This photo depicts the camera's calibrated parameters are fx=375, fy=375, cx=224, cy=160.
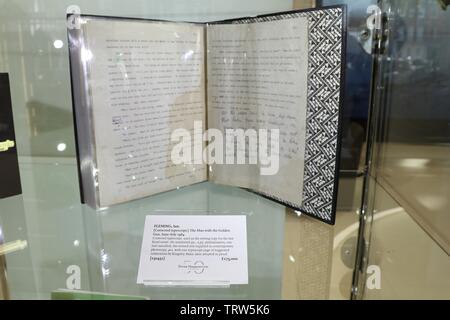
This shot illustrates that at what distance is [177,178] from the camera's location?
739 mm

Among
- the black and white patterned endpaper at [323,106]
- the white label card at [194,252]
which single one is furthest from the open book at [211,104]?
the white label card at [194,252]

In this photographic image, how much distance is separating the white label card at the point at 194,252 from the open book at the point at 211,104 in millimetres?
119

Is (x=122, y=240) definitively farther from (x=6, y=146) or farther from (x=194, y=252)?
(x=6, y=146)

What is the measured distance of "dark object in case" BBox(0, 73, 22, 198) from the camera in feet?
2.24

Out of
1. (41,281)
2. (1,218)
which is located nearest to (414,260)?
(41,281)

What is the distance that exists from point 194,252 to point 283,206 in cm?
22

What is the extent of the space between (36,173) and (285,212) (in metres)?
0.52

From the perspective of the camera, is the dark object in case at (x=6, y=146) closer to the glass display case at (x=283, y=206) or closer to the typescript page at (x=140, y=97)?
the glass display case at (x=283, y=206)

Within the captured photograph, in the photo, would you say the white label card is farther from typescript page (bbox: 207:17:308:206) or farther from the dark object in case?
the dark object in case

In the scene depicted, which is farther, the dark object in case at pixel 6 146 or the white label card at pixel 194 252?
the dark object in case at pixel 6 146

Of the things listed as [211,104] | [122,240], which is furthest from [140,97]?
[122,240]

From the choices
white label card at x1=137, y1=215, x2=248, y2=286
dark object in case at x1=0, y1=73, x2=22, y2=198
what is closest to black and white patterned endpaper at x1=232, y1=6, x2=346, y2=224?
white label card at x1=137, y1=215, x2=248, y2=286

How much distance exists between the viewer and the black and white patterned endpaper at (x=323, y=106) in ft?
1.86

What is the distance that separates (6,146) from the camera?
2.27 ft
